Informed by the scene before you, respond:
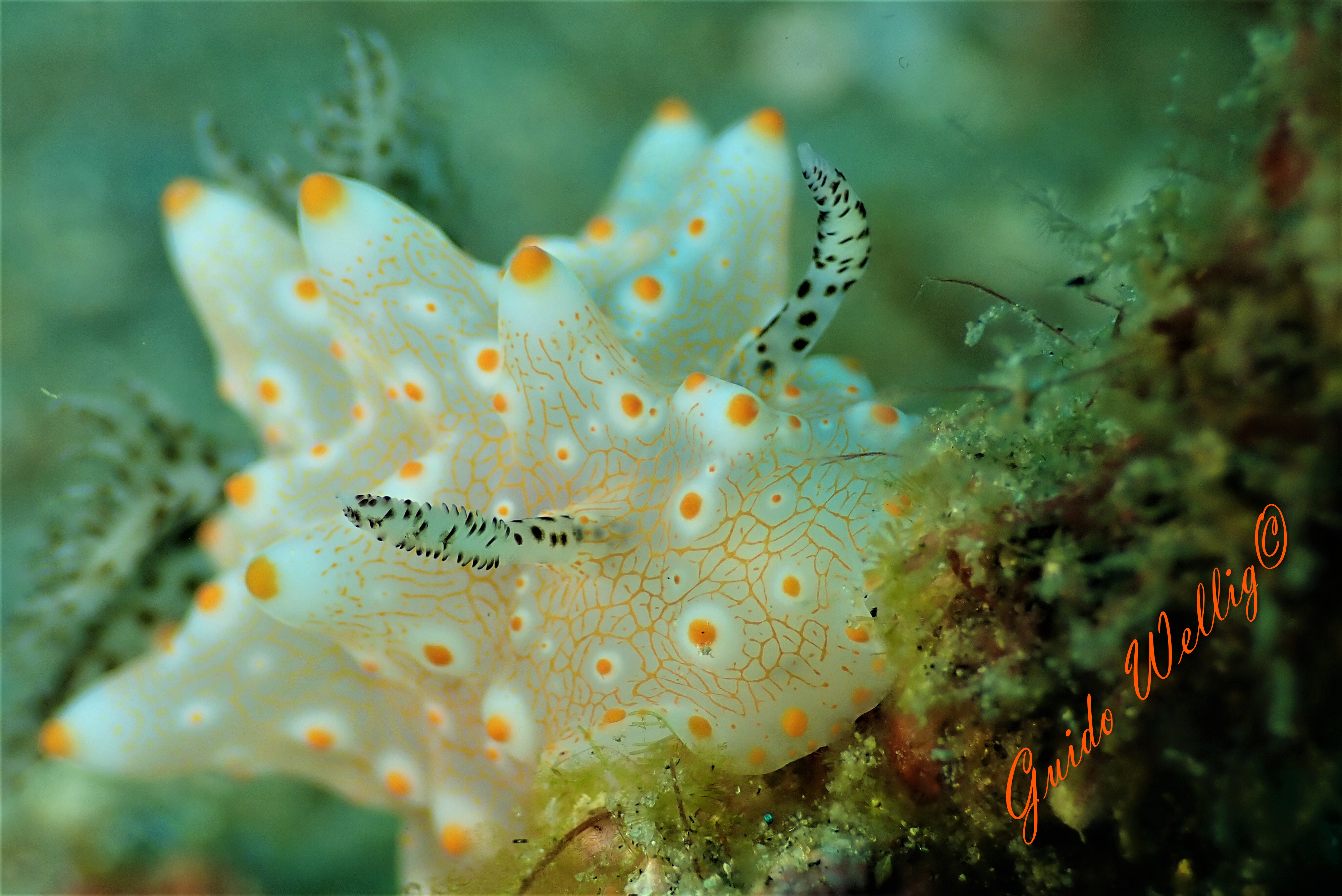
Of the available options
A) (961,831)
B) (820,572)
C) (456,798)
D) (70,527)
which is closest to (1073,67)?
(820,572)

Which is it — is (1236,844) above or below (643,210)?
below

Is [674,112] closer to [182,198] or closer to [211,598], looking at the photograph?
[182,198]

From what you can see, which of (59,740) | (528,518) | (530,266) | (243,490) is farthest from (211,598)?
(530,266)

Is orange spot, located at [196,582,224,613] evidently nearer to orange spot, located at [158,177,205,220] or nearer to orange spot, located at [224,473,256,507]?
orange spot, located at [224,473,256,507]

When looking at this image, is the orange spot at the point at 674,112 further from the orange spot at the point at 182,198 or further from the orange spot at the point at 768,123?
the orange spot at the point at 182,198

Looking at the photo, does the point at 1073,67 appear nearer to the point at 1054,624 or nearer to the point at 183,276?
the point at 1054,624
